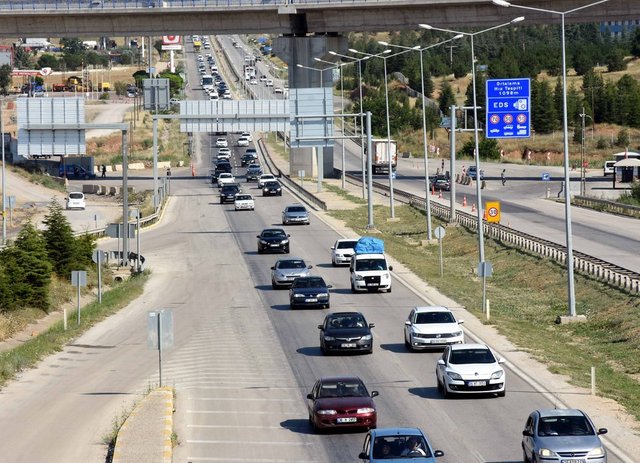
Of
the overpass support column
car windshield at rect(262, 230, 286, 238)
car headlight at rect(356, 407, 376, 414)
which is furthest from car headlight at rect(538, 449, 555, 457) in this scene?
the overpass support column

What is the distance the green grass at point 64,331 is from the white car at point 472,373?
12.4m

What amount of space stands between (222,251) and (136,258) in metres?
7.45

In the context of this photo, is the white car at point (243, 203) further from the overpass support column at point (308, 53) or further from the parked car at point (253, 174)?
the parked car at point (253, 174)

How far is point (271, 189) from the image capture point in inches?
4299

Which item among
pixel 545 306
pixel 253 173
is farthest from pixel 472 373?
pixel 253 173

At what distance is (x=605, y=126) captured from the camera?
16700 cm

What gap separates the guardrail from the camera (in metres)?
52.0

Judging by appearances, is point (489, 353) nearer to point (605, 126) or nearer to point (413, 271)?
point (413, 271)

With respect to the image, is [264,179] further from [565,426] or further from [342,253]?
[565,426]

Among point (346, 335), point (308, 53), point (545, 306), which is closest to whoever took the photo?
point (346, 335)

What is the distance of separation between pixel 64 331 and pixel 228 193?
194ft

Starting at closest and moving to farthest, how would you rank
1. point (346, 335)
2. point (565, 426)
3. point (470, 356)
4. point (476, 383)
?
point (565, 426), point (476, 383), point (470, 356), point (346, 335)

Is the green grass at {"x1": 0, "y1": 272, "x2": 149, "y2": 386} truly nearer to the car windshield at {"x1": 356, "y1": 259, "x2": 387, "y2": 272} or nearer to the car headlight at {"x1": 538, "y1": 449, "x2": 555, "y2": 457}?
the car windshield at {"x1": 356, "y1": 259, "x2": 387, "y2": 272}

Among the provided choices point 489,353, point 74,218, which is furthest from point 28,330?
point 74,218
